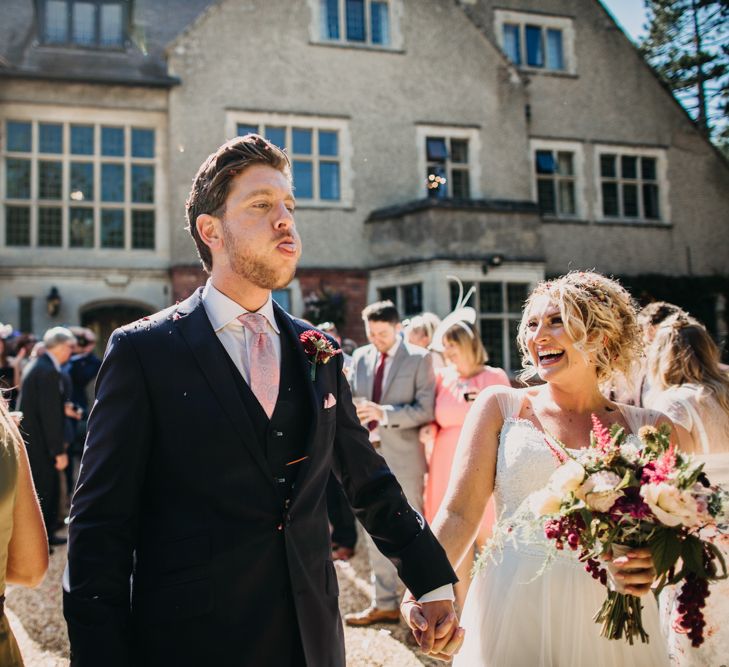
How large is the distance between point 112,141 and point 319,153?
408 cm

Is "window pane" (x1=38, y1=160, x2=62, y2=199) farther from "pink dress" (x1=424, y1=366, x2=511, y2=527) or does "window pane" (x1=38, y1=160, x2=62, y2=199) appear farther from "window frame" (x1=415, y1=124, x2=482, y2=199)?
"pink dress" (x1=424, y1=366, x2=511, y2=527)

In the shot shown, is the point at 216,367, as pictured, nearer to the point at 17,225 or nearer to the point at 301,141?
the point at 301,141

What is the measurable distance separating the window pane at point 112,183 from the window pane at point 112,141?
0.27 m

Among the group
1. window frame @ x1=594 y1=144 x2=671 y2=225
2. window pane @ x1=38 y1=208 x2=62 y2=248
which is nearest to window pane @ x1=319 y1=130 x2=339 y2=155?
window pane @ x1=38 y1=208 x2=62 y2=248

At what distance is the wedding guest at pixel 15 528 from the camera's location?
1999mm

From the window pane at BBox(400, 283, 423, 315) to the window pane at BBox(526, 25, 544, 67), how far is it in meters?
7.07

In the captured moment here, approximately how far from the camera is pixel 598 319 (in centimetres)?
270

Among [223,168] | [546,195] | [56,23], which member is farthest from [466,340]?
[56,23]

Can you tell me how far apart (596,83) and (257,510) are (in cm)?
1706

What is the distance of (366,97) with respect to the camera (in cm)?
1432

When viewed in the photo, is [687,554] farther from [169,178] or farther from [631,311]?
[169,178]

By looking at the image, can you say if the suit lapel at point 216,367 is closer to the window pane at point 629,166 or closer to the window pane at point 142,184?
the window pane at point 142,184

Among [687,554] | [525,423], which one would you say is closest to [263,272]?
[525,423]

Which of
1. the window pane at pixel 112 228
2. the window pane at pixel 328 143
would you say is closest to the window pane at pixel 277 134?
the window pane at pixel 328 143
